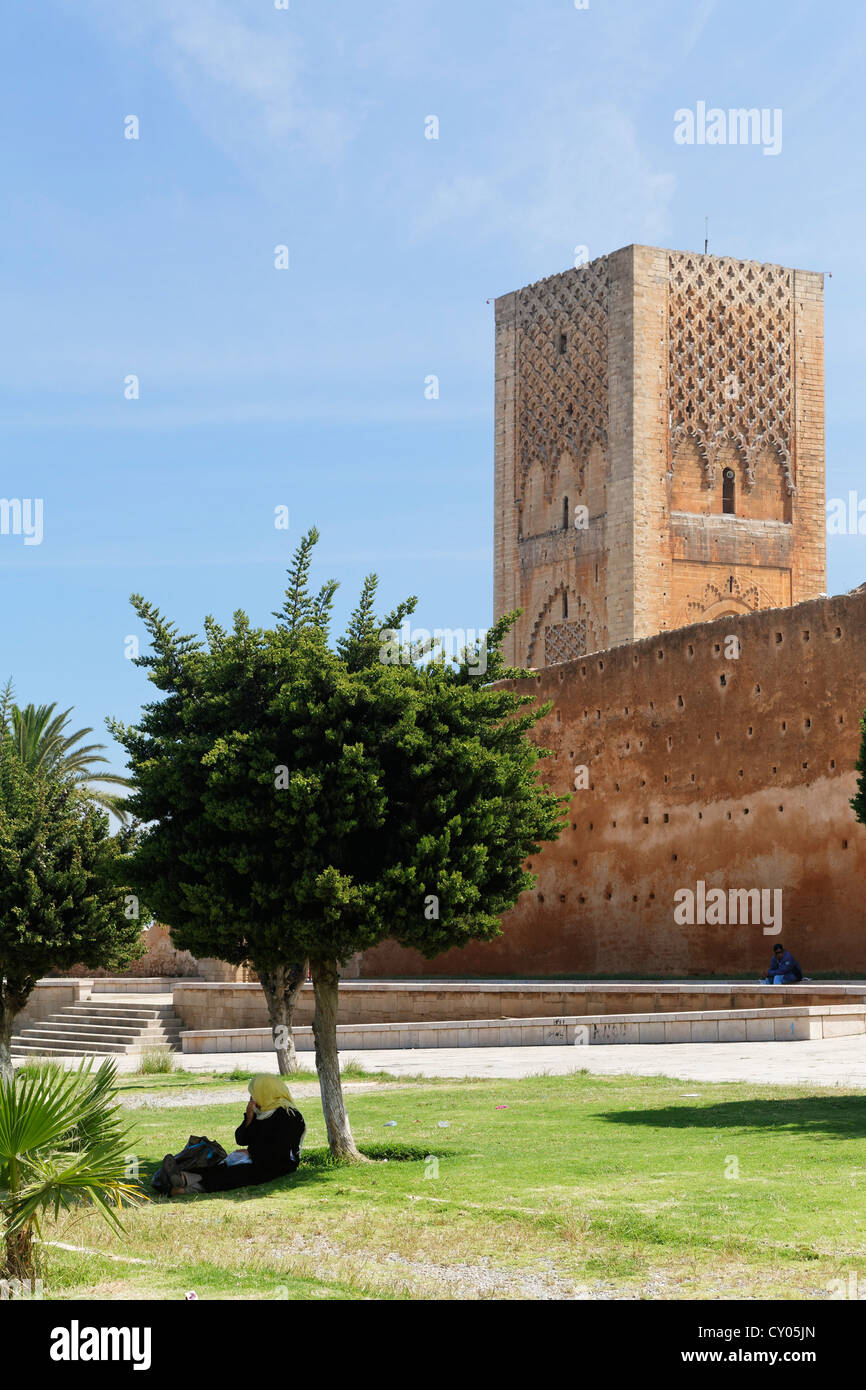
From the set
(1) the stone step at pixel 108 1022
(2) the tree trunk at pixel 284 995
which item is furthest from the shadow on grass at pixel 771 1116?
(1) the stone step at pixel 108 1022

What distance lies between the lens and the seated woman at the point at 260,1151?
849 cm

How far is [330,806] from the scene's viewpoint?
923cm

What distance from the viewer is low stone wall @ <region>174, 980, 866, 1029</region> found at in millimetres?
17172

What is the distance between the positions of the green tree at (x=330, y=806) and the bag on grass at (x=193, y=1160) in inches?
31.8

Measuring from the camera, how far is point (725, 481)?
40.7 meters

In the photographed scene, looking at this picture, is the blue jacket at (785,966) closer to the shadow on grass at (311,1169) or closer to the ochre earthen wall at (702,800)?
the ochre earthen wall at (702,800)

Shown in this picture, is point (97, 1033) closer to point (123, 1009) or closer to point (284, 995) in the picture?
point (123, 1009)

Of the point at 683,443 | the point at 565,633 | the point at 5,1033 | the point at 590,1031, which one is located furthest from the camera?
the point at 565,633

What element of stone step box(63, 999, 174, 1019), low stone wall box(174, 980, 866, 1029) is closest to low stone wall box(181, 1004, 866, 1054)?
low stone wall box(174, 980, 866, 1029)

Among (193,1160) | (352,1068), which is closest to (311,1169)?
(193,1160)

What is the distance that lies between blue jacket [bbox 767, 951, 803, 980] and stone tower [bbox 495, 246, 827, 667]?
790 inches

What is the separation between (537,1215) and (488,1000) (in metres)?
13.4

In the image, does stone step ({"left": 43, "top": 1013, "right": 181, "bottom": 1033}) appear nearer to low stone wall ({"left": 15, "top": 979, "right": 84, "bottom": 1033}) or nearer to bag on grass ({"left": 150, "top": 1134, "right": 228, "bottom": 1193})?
low stone wall ({"left": 15, "top": 979, "right": 84, "bottom": 1033})
